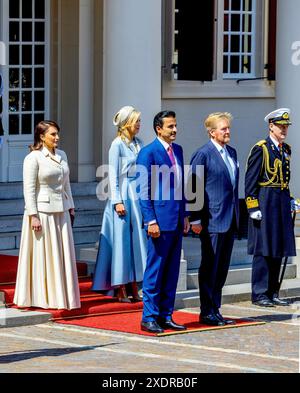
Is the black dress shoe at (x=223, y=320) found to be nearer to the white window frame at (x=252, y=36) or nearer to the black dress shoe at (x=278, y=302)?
the black dress shoe at (x=278, y=302)

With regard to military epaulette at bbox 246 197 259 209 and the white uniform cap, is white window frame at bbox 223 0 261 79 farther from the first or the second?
military epaulette at bbox 246 197 259 209

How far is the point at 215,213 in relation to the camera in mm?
12547

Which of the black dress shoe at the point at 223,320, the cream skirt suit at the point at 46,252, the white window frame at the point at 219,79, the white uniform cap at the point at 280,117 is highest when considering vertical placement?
the white window frame at the point at 219,79

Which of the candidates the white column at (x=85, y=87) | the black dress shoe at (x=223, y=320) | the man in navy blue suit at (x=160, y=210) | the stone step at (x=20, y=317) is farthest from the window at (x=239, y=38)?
the stone step at (x=20, y=317)

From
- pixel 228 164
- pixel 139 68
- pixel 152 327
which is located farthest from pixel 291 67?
pixel 152 327

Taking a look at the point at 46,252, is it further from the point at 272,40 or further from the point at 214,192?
the point at 272,40

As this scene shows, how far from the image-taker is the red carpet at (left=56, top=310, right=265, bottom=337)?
1242 cm

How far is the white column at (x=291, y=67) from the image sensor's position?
17.2m

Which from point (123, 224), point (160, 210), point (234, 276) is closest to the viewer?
point (160, 210)

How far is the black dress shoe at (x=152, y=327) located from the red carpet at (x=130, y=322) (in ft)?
0.13

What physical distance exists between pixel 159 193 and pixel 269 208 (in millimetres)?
2046

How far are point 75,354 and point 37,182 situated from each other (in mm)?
2276

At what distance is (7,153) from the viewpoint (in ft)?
54.7

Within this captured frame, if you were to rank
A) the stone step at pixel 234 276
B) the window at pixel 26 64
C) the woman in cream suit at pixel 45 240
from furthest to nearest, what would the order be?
the window at pixel 26 64 < the stone step at pixel 234 276 < the woman in cream suit at pixel 45 240
